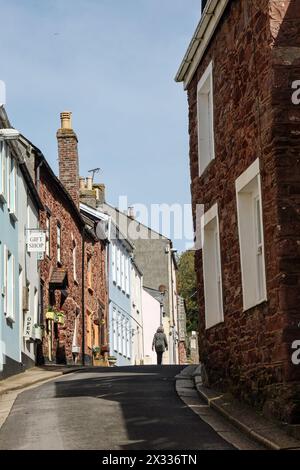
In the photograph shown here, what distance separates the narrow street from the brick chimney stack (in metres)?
18.8

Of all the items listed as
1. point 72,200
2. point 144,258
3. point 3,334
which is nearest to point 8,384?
point 3,334

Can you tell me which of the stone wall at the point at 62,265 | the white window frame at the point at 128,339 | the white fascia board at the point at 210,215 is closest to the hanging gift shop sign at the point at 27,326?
the stone wall at the point at 62,265

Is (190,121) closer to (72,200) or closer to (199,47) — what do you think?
(199,47)

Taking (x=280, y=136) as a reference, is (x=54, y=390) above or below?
below

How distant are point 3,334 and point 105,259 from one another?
67.3 ft

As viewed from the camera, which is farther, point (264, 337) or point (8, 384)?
point (8, 384)

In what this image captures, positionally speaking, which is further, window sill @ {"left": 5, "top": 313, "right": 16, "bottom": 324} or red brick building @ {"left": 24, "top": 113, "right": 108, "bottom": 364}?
red brick building @ {"left": 24, "top": 113, "right": 108, "bottom": 364}

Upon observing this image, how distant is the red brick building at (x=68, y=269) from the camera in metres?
30.3

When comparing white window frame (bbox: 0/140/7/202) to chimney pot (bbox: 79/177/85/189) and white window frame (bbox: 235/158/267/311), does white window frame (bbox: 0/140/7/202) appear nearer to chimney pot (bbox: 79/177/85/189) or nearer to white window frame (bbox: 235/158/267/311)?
white window frame (bbox: 235/158/267/311)

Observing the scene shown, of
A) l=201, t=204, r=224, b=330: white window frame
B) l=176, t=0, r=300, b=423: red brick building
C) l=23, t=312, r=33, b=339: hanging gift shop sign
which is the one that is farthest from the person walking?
l=201, t=204, r=224, b=330: white window frame

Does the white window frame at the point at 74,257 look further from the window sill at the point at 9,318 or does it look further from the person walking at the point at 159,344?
the window sill at the point at 9,318

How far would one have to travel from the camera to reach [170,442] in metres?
11.0

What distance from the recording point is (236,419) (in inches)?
489

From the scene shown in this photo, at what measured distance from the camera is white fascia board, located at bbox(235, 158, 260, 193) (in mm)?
13117
